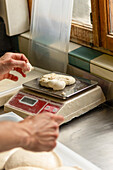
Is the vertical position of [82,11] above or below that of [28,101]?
above

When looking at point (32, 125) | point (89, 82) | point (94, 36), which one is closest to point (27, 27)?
point (94, 36)

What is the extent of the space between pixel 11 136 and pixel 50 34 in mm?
1531

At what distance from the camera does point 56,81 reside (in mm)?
1811

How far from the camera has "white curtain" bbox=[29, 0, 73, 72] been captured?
6.82 feet

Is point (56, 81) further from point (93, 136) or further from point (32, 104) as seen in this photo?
point (93, 136)

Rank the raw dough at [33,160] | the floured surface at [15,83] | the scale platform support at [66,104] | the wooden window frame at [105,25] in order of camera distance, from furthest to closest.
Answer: the floured surface at [15,83] → the wooden window frame at [105,25] → the scale platform support at [66,104] → the raw dough at [33,160]

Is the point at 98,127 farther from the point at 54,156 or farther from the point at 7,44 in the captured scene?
the point at 7,44

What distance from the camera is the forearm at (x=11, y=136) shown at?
2.69ft

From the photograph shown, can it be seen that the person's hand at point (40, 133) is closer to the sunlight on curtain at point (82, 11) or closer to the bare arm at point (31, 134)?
the bare arm at point (31, 134)

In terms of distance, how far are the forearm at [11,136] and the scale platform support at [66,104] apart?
0.88m

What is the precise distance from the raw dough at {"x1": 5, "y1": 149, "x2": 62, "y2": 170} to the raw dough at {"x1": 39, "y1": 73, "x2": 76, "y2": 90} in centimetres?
55

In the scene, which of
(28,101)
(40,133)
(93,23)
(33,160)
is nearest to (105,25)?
(93,23)

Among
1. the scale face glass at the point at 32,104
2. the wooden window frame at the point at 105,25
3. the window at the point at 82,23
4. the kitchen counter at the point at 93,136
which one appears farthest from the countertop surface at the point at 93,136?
the window at the point at 82,23

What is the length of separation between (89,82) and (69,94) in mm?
223
